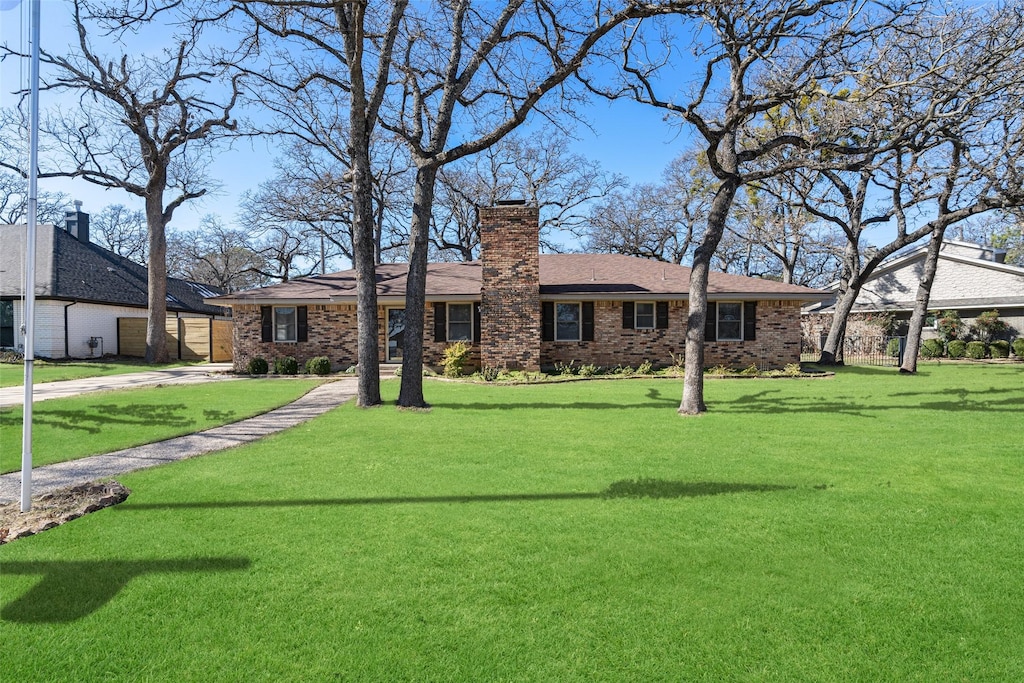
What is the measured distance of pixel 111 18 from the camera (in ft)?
26.2

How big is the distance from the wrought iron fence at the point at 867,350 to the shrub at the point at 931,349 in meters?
1.14

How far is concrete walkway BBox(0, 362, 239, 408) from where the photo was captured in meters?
13.0

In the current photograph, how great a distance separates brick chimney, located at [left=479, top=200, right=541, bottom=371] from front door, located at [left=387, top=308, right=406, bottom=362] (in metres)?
4.24

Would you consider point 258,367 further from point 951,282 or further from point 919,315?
point 951,282

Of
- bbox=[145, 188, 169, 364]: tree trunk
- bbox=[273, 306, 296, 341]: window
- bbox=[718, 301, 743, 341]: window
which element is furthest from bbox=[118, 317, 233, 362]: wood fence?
bbox=[718, 301, 743, 341]: window

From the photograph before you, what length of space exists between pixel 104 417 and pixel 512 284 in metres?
11.0

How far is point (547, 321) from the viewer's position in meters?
18.9

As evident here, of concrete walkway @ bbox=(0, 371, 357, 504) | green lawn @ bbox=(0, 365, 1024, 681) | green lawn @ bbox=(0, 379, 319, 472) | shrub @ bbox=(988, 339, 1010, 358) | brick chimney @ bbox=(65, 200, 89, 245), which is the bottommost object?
green lawn @ bbox=(0, 365, 1024, 681)

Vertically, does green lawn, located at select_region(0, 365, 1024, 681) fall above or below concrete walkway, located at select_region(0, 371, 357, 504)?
below

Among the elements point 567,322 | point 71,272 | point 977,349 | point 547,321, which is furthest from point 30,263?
point 977,349

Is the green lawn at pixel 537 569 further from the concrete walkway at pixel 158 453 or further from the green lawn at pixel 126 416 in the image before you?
the green lawn at pixel 126 416

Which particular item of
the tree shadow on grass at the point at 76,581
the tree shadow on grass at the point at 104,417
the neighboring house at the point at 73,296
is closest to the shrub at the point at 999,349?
the tree shadow on grass at the point at 104,417

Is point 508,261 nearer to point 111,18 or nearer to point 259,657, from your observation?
point 111,18

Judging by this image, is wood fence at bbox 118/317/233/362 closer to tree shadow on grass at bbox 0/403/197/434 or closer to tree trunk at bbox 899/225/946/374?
tree shadow on grass at bbox 0/403/197/434
